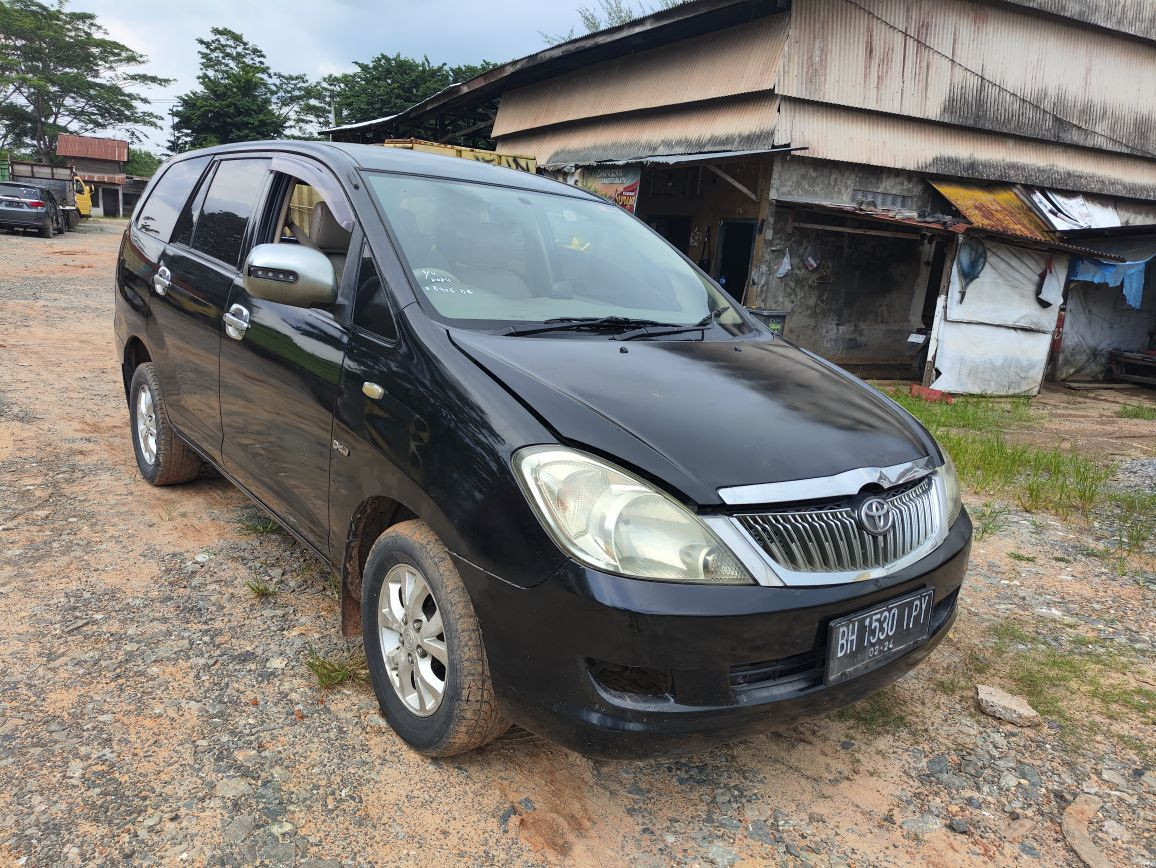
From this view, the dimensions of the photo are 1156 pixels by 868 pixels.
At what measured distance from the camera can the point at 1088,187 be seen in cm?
1427

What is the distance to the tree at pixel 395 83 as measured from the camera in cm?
2900

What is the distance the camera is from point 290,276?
257 cm

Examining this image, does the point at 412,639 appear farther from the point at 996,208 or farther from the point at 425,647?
the point at 996,208

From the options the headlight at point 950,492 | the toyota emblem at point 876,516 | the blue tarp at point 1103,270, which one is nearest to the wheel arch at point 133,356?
the toyota emblem at point 876,516

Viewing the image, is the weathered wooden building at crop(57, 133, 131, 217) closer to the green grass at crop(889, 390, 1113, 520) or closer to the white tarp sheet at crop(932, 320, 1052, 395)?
the white tarp sheet at crop(932, 320, 1052, 395)

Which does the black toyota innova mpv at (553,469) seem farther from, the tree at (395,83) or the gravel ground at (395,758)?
the tree at (395,83)

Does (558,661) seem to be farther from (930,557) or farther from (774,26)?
(774,26)

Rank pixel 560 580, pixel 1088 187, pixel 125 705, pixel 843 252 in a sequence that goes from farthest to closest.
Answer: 1. pixel 1088 187
2. pixel 843 252
3. pixel 125 705
4. pixel 560 580

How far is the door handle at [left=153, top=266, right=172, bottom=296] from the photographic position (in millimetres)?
3891

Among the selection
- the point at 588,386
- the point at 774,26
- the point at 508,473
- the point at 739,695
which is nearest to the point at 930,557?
the point at 739,695

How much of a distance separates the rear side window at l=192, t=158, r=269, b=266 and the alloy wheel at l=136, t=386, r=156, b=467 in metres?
1.05

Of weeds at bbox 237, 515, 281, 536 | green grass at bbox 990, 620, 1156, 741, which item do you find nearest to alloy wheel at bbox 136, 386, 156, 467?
weeds at bbox 237, 515, 281, 536

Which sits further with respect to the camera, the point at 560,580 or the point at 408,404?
the point at 408,404

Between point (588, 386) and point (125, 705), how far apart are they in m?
1.85
